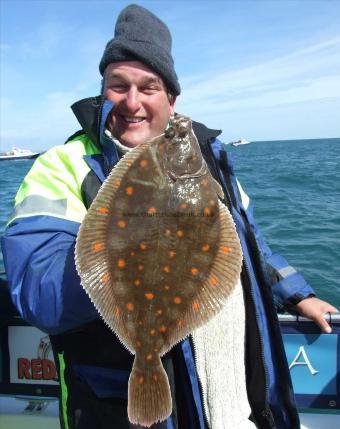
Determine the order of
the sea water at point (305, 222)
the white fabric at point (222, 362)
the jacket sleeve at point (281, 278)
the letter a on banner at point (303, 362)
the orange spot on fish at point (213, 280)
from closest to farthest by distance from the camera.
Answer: the orange spot on fish at point (213, 280), the white fabric at point (222, 362), the jacket sleeve at point (281, 278), the letter a on banner at point (303, 362), the sea water at point (305, 222)

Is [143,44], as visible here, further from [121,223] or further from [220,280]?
[220,280]

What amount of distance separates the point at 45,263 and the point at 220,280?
29.4 inches

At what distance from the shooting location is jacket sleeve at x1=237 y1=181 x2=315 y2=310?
2623 millimetres

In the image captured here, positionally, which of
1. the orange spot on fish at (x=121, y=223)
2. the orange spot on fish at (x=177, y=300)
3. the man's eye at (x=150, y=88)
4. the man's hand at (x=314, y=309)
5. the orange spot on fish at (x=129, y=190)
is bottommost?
the man's hand at (x=314, y=309)

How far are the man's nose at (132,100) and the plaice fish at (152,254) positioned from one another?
437 millimetres

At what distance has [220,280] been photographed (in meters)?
1.77

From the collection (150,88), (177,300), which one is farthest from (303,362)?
(150,88)

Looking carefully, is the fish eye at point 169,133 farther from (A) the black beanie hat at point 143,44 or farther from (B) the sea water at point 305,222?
(B) the sea water at point 305,222

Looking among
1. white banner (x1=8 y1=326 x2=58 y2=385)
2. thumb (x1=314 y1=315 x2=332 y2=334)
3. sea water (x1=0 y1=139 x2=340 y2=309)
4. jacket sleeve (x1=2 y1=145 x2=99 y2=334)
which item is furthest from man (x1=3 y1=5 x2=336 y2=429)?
sea water (x1=0 y1=139 x2=340 y2=309)

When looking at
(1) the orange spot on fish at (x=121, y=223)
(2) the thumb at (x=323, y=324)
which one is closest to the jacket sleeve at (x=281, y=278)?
(2) the thumb at (x=323, y=324)

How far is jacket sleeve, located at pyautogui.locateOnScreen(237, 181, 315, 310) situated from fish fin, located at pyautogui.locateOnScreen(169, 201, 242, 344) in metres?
0.85

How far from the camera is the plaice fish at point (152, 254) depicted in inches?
65.0

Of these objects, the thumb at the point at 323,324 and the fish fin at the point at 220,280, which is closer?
the fish fin at the point at 220,280

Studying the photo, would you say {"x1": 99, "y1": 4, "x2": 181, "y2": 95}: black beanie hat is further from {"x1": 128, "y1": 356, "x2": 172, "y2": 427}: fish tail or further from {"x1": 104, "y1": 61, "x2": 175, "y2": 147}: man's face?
{"x1": 128, "y1": 356, "x2": 172, "y2": 427}: fish tail
